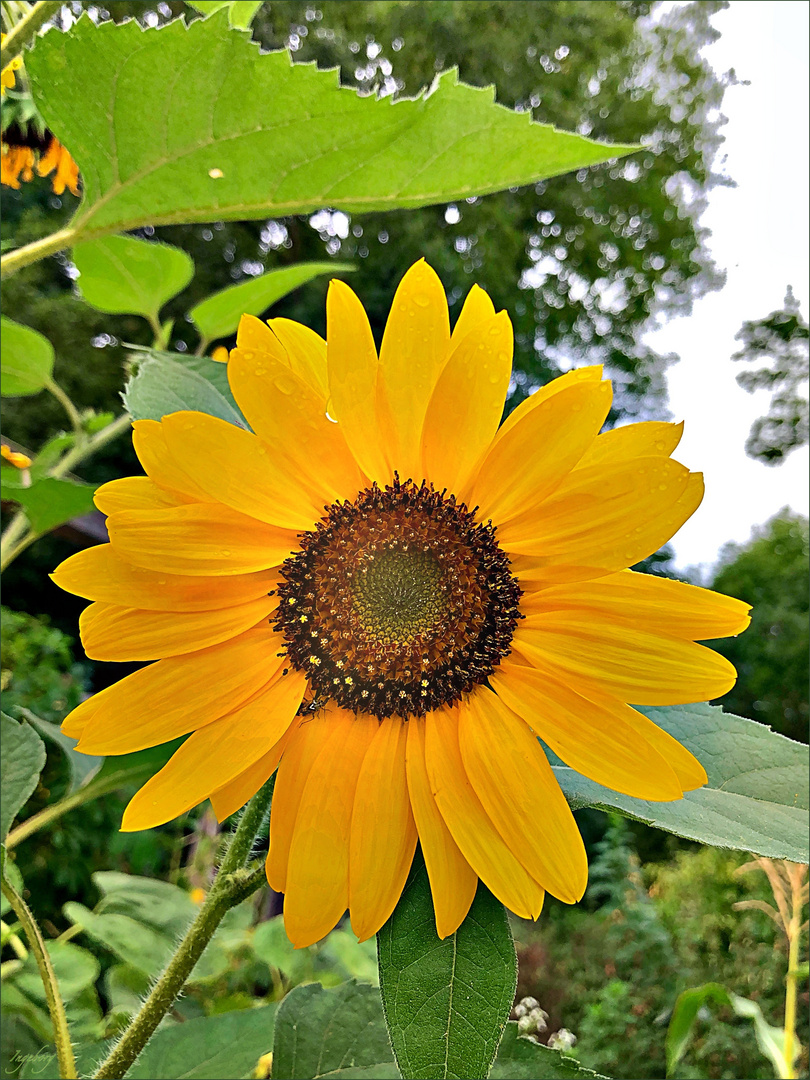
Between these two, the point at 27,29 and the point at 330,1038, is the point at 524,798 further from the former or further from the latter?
the point at 27,29

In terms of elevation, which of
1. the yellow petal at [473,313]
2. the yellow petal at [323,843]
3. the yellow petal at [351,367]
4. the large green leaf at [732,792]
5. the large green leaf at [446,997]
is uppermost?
the yellow petal at [473,313]

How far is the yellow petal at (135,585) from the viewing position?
24 cm

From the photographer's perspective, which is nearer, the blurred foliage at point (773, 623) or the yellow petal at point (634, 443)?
the yellow petal at point (634, 443)

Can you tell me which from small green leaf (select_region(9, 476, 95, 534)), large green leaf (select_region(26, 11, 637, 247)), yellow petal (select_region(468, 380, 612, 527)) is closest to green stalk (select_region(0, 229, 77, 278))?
large green leaf (select_region(26, 11, 637, 247))

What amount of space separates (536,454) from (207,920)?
0.65 ft

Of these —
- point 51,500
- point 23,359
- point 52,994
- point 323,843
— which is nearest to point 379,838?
point 323,843

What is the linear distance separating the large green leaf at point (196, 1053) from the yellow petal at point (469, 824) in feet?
1.02

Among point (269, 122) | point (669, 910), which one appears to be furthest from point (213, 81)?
point (669, 910)

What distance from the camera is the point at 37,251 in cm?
38

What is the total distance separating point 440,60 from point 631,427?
4.02 m

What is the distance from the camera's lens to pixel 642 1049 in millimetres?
1842

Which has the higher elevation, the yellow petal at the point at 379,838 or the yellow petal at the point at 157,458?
the yellow petal at the point at 157,458

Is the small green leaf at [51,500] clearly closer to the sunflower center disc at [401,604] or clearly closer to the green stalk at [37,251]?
the green stalk at [37,251]

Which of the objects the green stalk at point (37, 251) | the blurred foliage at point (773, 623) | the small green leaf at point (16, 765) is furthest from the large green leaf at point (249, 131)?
the blurred foliage at point (773, 623)
